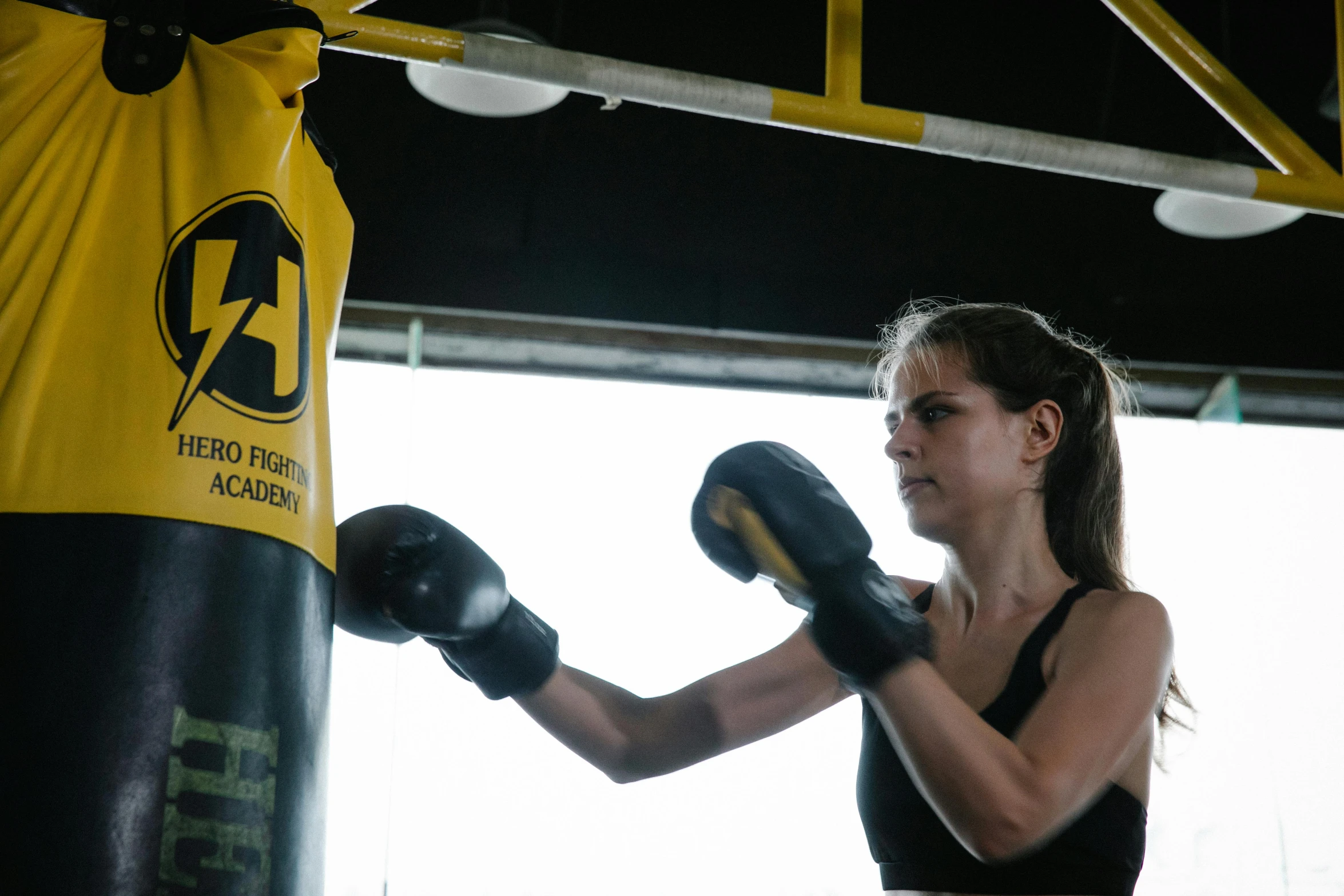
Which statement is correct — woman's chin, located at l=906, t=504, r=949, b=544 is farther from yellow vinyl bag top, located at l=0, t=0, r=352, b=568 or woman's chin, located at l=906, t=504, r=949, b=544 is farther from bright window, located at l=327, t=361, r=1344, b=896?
bright window, located at l=327, t=361, r=1344, b=896

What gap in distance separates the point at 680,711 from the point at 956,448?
1.96ft

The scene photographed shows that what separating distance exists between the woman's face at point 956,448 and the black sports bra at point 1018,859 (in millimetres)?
176

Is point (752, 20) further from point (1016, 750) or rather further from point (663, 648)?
point (1016, 750)

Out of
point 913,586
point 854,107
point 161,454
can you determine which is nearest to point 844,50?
point 854,107

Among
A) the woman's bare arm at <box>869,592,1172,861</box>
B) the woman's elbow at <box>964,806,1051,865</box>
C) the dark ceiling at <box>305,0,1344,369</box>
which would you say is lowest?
the woman's elbow at <box>964,806,1051,865</box>

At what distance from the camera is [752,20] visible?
4.17m

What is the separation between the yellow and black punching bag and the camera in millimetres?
1058

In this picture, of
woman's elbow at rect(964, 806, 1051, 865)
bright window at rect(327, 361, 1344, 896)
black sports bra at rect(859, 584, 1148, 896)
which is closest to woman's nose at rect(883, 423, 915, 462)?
black sports bra at rect(859, 584, 1148, 896)

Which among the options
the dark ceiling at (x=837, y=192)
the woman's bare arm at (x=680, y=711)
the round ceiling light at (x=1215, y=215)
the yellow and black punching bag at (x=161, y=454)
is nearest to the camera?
the yellow and black punching bag at (x=161, y=454)

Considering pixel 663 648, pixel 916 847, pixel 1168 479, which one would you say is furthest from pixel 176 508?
pixel 1168 479

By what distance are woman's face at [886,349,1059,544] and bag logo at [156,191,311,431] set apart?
88 centimetres

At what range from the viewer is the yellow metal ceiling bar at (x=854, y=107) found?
6.86 feet

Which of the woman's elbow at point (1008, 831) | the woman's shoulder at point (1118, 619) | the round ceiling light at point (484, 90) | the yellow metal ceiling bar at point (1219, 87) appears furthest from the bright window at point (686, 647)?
the woman's elbow at point (1008, 831)

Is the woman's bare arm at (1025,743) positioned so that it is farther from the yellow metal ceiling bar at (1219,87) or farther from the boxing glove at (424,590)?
the yellow metal ceiling bar at (1219,87)
